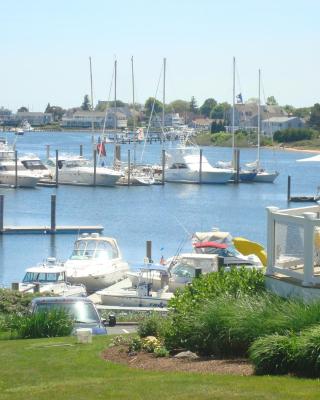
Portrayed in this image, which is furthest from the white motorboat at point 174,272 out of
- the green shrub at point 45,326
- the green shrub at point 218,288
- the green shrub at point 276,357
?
the green shrub at point 276,357

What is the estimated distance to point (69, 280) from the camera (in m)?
40.2

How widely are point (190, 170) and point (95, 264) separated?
7157cm

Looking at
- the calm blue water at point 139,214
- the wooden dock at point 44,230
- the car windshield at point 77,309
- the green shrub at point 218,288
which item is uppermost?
the green shrub at point 218,288

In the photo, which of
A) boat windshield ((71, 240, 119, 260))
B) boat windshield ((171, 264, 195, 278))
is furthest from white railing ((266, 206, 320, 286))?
boat windshield ((71, 240, 119, 260))

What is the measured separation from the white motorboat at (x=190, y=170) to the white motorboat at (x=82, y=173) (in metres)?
7.17

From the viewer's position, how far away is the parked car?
20.0m

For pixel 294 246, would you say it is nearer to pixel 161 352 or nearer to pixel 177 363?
pixel 161 352

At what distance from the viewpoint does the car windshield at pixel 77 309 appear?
2012 centimetres

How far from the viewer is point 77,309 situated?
20.6m

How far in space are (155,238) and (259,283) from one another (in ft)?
164

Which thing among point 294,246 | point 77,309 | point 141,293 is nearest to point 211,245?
point 141,293

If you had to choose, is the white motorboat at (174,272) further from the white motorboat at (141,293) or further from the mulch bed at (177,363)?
the mulch bed at (177,363)

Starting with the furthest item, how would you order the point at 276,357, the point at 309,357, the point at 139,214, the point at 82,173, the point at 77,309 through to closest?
the point at 82,173, the point at 139,214, the point at 77,309, the point at 276,357, the point at 309,357

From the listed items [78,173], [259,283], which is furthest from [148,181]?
[259,283]
